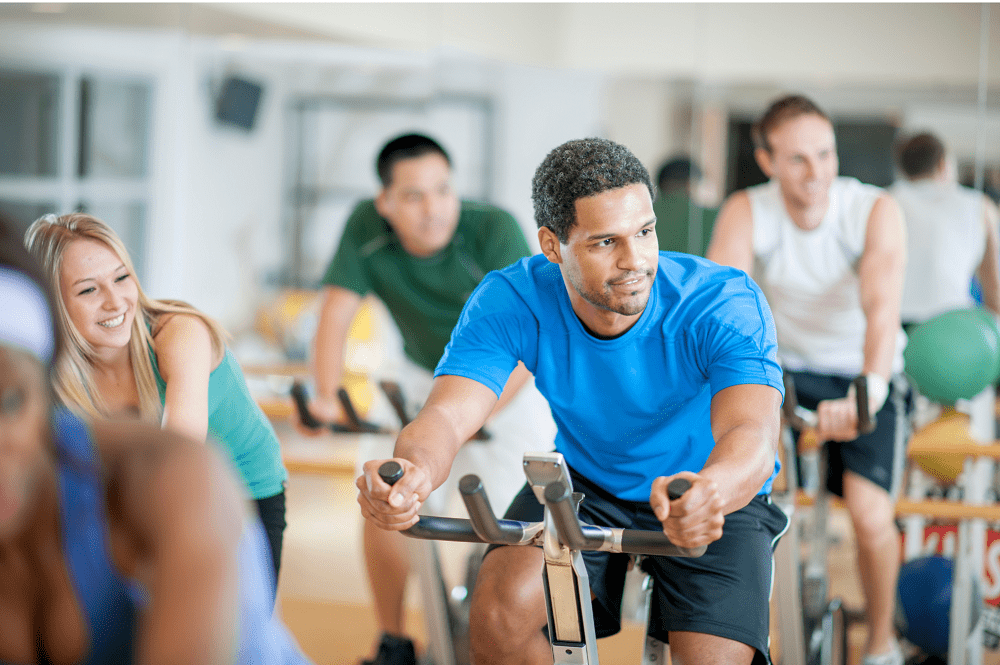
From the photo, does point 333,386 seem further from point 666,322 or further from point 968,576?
point 968,576

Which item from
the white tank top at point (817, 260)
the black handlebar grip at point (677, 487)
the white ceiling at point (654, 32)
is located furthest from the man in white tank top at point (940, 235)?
the black handlebar grip at point (677, 487)

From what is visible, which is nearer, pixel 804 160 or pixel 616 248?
pixel 616 248

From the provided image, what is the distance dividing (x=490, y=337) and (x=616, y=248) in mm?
300

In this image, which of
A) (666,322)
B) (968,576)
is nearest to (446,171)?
(666,322)

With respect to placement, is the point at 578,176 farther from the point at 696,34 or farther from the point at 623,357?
the point at 696,34

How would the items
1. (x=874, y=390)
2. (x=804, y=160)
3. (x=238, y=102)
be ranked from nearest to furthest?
(x=874, y=390) < (x=804, y=160) < (x=238, y=102)

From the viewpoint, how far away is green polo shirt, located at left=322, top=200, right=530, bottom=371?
274 centimetres

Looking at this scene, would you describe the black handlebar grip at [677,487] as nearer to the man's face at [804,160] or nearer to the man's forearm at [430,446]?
the man's forearm at [430,446]

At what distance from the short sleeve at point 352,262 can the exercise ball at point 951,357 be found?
1508 mm

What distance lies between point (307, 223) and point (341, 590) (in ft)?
4.61

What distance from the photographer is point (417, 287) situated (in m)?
2.82

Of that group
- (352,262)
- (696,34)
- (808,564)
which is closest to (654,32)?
(696,34)

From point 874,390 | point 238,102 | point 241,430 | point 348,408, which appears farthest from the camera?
point 238,102

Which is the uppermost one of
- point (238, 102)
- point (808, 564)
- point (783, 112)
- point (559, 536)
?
point (238, 102)
